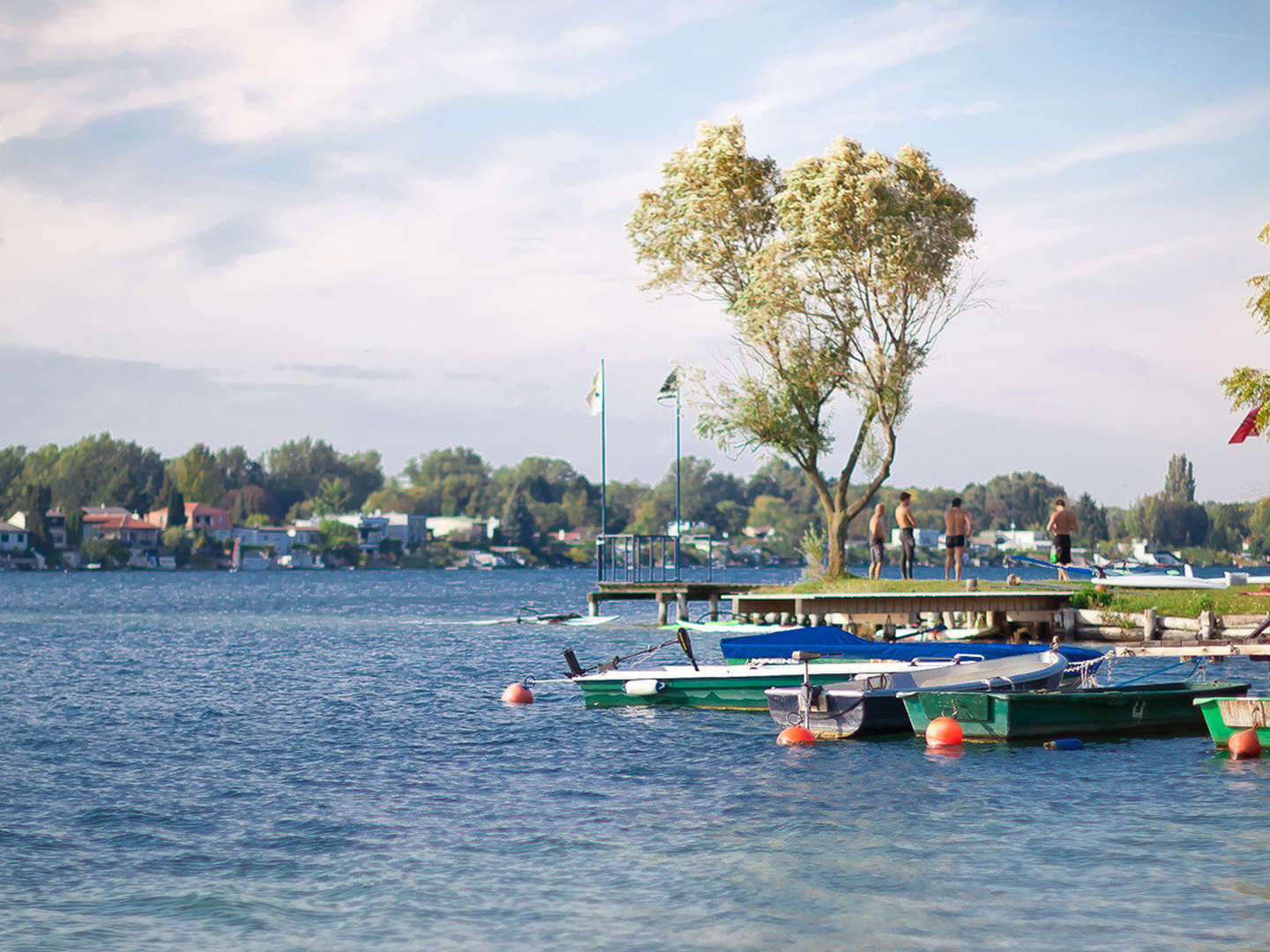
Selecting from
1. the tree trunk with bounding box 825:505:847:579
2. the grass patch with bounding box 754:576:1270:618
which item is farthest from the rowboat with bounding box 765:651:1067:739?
the tree trunk with bounding box 825:505:847:579

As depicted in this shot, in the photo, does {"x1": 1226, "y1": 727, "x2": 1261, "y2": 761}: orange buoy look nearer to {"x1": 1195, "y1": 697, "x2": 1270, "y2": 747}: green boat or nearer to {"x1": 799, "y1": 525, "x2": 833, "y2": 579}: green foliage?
{"x1": 1195, "y1": 697, "x2": 1270, "y2": 747}: green boat

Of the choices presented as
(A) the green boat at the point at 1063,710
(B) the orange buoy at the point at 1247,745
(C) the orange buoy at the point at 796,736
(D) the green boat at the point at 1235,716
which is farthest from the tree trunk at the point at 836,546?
(B) the orange buoy at the point at 1247,745

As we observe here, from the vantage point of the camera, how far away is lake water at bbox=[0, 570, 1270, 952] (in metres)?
14.4

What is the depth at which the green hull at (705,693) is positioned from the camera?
29.9m

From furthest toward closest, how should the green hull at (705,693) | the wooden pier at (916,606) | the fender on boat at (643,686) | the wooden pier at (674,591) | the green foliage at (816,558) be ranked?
the wooden pier at (674,591), the green foliage at (816,558), the wooden pier at (916,606), the fender on boat at (643,686), the green hull at (705,693)

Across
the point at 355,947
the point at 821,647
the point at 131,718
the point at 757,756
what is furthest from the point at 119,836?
the point at 821,647

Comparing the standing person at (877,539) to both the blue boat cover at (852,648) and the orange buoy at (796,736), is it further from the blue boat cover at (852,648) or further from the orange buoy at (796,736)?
the orange buoy at (796,736)

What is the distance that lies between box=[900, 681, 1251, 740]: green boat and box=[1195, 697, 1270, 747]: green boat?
223cm

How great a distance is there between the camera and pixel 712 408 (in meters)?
51.1

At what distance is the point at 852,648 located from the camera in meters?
31.3

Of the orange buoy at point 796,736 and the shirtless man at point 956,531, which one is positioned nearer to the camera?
the orange buoy at point 796,736

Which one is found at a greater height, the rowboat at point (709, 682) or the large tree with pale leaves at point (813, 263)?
the large tree with pale leaves at point (813, 263)

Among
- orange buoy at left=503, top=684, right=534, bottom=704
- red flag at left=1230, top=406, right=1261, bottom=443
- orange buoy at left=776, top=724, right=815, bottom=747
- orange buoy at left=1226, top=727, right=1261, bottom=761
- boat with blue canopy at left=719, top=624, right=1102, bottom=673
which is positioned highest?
red flag at left=1230, top=406, right=1261, bottom=443

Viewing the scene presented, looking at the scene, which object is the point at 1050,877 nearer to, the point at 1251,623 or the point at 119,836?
the point at 119,836
